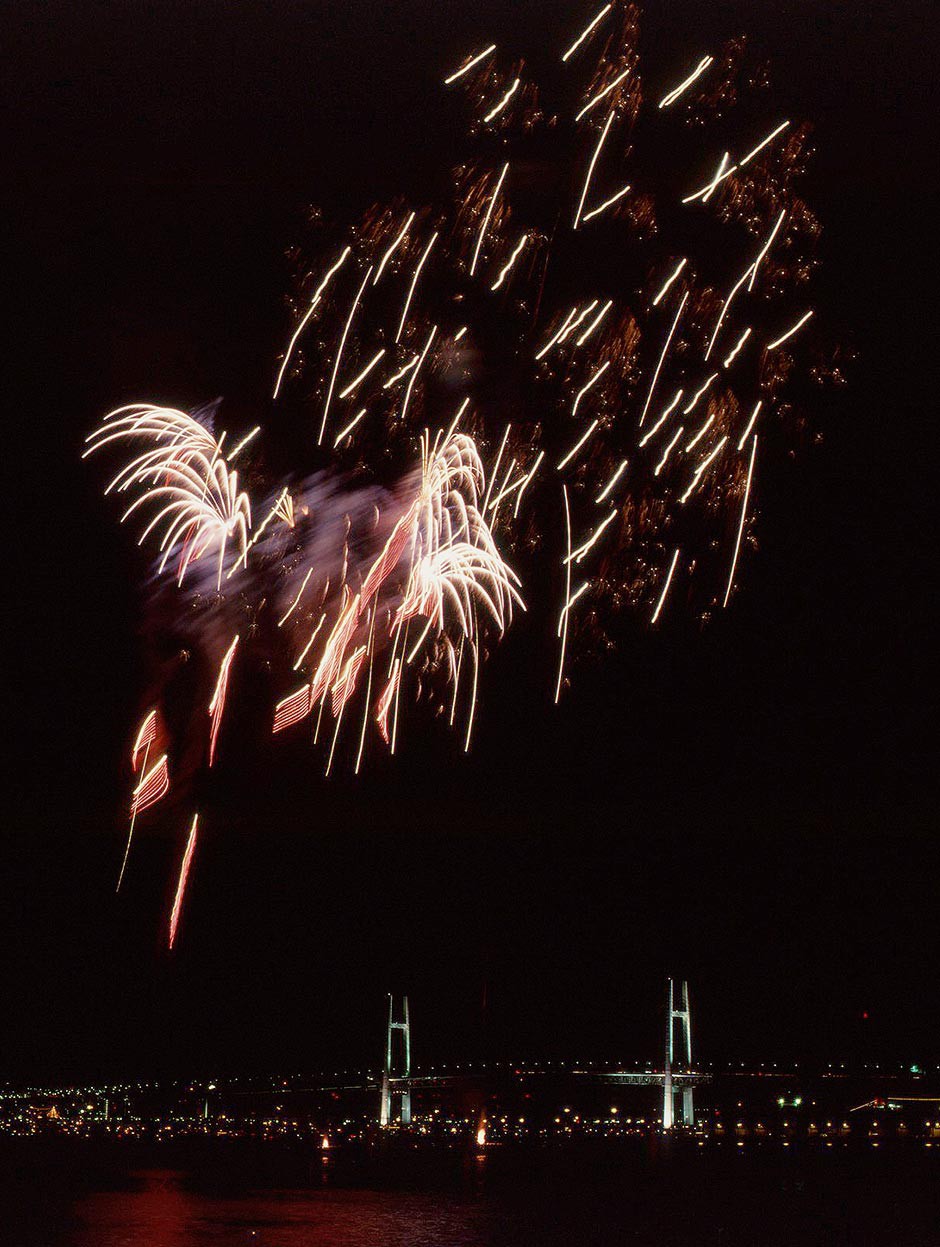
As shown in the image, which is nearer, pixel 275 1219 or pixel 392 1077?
pixel 275 1219

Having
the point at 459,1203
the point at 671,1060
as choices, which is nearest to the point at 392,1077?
the point at 671,1060

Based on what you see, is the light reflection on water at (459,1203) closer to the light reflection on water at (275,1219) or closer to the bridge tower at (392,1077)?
the light reflection on water at (275,1219)

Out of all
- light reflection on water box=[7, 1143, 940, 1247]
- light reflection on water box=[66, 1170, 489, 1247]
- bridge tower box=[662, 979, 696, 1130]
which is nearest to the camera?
light reflection on water box=[66, 1170, 489, 1247]

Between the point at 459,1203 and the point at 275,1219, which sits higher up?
the point at 275,1219

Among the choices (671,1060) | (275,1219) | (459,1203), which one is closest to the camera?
(275,1219)

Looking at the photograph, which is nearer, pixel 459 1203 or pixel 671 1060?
pixel 459 1203

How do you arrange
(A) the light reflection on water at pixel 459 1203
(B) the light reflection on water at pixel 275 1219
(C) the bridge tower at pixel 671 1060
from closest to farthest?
(B) the light reflection on water at pixel 275 1219 → (A) the light reflection on water at pixel 459 1203 → (C) the bridge tower at pixel 671 1060

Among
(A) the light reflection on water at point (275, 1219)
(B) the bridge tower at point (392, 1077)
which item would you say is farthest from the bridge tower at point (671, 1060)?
(A) the light reflection on water at point (275, 1219)

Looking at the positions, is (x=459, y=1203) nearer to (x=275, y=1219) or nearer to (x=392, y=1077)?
(x=275, y=1219)

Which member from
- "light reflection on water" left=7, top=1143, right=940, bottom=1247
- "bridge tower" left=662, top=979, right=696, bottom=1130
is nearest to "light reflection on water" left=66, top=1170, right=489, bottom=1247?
"light reflection on water" left=7, top=1143, right=940, bottom=1247

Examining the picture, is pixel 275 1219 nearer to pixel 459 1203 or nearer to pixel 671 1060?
pixel 459 1203

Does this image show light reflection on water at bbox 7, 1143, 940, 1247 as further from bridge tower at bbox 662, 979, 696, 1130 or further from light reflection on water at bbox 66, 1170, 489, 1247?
bridge tower at bbox 662, 979, 696, 1130

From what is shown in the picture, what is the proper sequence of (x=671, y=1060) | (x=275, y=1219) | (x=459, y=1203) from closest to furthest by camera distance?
(x=275, y=1219) < (x=459, y=1203) < (x=671, y=1060)
